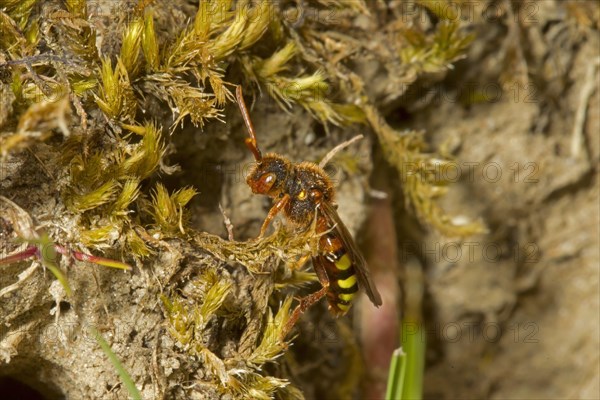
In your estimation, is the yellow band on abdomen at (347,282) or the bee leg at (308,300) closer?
the bee leg at (308,300)

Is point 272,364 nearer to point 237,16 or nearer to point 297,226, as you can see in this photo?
point 297,226

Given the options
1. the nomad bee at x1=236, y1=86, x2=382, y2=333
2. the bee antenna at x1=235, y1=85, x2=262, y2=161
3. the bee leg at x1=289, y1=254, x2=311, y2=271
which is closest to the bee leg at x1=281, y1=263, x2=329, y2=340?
the nomad bee at x1=236, y1=86, x2=382, y2=333

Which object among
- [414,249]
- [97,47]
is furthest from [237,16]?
[414,249]

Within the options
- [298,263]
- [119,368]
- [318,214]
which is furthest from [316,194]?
[119,368]

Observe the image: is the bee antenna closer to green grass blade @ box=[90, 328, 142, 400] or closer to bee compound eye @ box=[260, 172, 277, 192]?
bee compound eye @ box=[260, 172, 277, 192]

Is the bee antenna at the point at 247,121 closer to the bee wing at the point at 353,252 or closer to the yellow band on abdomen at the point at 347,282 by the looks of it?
the bee wing at the point at 353,252

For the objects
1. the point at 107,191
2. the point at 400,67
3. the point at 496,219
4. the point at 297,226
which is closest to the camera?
the point at 107,191

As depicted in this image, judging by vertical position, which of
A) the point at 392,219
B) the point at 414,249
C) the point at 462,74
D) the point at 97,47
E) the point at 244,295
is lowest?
the point at 414,249

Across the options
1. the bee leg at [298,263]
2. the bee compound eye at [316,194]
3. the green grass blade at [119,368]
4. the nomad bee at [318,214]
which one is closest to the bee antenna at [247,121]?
the nomad bee at [318,214]
